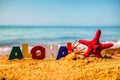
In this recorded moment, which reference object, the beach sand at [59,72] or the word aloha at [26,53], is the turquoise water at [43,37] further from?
the beach sand at [59,72]

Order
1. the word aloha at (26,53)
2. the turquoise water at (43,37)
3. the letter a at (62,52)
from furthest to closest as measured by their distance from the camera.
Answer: the turquoise water at (43,37), the letter a at (62,52), the word aloha at (26,53)

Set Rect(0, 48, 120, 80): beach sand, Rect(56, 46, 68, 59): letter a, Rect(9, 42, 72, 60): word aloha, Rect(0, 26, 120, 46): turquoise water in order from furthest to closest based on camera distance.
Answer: Rect(0, 26, 120, 46): turquoise water, Rect(56, 46, 68, 59): letter a, Rect(9, 42, 72, 60): word aloha, Rect(0, 48, 120, 80): beach sand

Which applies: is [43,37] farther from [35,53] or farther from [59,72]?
[59,72]

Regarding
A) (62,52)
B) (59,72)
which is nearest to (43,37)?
(62,52)

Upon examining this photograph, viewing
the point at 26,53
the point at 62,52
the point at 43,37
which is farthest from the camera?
the point at 43,37

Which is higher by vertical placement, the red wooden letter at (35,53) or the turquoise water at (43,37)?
the red wooden letter at (35,53)

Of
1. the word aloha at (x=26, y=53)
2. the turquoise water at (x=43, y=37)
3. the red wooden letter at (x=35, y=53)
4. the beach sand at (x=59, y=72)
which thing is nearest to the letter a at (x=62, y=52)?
the word aloha at (x=26, y=53)

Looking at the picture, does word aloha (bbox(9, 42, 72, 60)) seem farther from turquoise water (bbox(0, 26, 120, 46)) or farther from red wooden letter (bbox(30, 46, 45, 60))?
turquoise water (bbox(0, 26, 120, 46))

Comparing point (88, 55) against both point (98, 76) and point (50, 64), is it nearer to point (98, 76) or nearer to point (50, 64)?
point (50, 64)

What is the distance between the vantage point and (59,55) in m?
4.73

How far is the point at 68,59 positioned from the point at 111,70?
1.20 metres

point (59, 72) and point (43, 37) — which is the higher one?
point (59, 72)

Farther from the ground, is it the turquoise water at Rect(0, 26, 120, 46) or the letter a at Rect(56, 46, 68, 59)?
the letter a at Rect(56, 46, 68, 59)

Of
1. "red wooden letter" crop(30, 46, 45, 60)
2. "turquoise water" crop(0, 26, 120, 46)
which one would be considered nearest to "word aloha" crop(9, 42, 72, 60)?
"red wooden letter" crop(30, 46, 45, 60)
